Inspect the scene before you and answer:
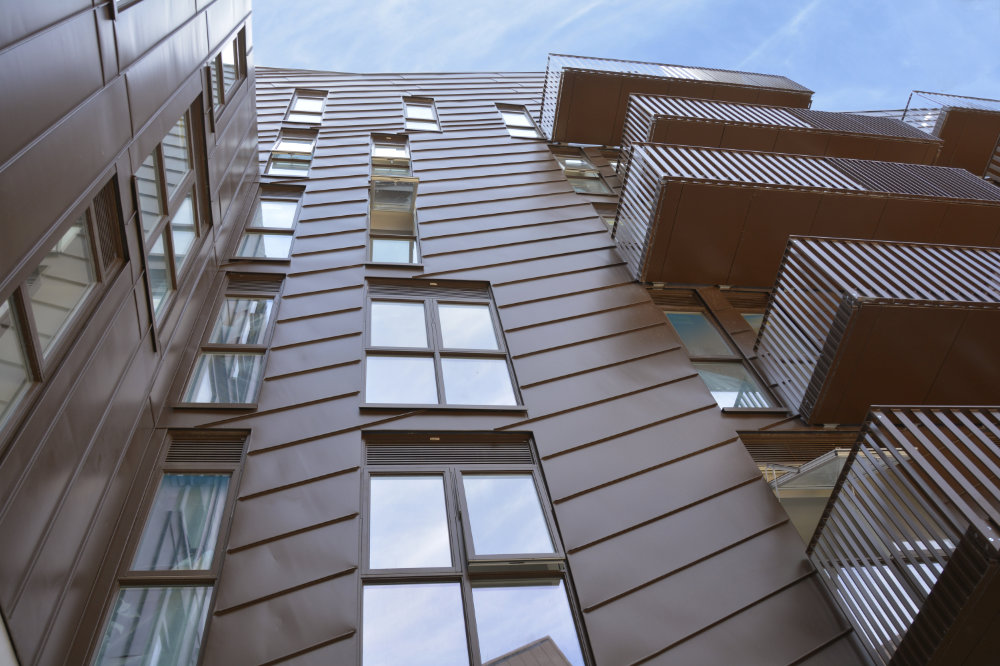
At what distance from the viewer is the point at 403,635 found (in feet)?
17.4

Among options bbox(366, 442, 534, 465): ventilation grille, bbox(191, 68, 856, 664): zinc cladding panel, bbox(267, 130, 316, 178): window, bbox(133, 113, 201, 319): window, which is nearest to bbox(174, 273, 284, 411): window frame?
bbox(191, 68, 856, 664): zinc cladding panel

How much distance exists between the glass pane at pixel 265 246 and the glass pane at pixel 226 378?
7.89 feet

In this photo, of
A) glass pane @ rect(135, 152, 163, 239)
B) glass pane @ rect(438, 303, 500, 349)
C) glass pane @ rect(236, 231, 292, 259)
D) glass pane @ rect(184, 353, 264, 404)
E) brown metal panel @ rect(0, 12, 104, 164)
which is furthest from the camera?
glass pane @ rect(236, 231, 292, 259)

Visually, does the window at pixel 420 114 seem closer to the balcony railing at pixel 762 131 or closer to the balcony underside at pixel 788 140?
the balcony railing at pixel 762 131

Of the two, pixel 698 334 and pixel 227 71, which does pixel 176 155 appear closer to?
pixel 227 71

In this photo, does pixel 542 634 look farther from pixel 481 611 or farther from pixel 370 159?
pixel 370 159

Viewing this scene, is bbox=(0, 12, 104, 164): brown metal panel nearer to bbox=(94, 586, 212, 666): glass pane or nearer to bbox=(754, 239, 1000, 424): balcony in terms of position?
bbox=(94, 586, 212, 666): glass pane

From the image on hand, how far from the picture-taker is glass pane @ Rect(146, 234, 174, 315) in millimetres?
6793

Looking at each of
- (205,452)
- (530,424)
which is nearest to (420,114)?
(530,424)

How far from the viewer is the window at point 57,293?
13.4 feet

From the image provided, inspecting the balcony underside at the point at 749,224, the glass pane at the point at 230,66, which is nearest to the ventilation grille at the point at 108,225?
the glass pane at the point at 230,66

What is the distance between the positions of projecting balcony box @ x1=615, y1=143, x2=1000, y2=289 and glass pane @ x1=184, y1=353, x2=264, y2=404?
5612mm

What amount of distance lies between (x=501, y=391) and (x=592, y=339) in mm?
1597

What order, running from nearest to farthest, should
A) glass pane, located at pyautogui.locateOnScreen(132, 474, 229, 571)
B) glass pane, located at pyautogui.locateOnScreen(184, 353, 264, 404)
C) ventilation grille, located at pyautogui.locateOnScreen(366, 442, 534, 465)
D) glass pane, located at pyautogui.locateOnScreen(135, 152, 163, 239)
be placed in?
glass pane, located at pyautogui.locateOnScreen(132, 474, 229, 571) < glass pane, located at pyautogui.locateOnScreen(135, 152, 163, 239) < ventilation grille, located at pyautogui.locateOnScreen(366, 442, 534, 465) < glass pane, located at pyautogui.locateOnScreen(184, 353, 264, 404)
